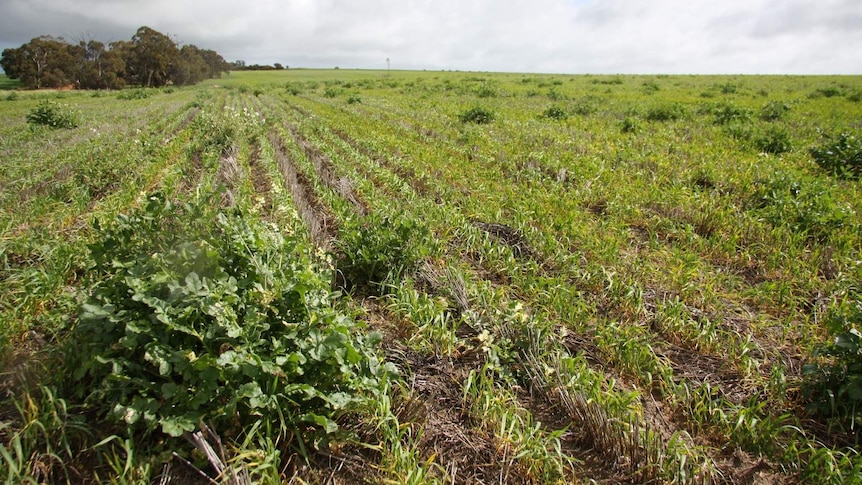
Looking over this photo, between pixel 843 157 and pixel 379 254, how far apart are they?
9.00 metres

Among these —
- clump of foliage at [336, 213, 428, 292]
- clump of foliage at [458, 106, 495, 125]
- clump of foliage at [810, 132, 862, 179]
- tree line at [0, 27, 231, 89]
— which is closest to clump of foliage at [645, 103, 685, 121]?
clump of foliage at [458, 106, 495, 125]

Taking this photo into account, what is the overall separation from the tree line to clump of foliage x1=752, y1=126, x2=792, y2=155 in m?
71.9

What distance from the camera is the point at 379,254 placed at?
4219mm

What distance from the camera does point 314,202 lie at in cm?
683

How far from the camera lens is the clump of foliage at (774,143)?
30.7 feet

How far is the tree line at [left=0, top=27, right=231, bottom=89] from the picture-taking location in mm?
54969

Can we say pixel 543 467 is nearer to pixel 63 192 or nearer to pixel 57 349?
pixel 57 349

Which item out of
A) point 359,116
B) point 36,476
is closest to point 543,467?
point 36,476

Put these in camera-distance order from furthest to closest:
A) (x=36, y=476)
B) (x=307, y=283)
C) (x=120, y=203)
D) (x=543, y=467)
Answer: (x=120, y=203), (x=307, y=283), (x=543, y=467), (x=36, y=476)

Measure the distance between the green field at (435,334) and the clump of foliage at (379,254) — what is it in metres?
0.03

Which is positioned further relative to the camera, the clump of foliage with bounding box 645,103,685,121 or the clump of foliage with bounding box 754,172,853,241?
the clump of foliage with bounding box 645,103,685,121

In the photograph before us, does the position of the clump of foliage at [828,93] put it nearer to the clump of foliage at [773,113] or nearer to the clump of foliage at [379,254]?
the clump of foliage at [773,113]

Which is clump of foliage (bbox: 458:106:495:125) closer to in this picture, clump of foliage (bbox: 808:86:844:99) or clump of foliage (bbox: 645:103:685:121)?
clump of foliage (bbox: 645:103:685:121)

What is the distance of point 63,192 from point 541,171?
7916 millimetres
